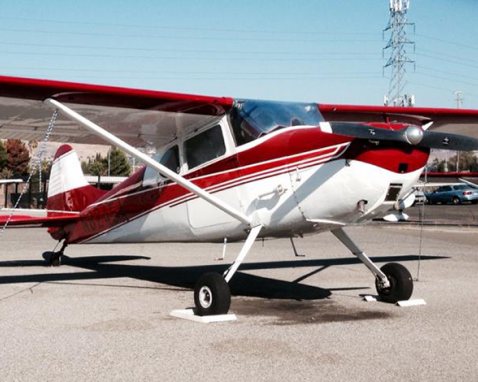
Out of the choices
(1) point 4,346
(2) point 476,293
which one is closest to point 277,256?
(2) point 476,293

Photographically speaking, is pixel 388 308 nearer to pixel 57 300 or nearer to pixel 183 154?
pixel 183 154

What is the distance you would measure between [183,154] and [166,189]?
23.5 inches

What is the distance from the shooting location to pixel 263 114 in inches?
275

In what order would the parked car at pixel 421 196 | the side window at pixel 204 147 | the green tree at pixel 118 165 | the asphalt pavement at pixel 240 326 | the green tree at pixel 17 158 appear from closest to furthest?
the asphalt pavement at pixel 240 326
the side window at pixel 204 147
the parked car at pixel 421 196
the green tree at pixel 17 158
the green tree at pixel 118 165

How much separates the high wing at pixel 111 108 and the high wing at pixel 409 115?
1.93m

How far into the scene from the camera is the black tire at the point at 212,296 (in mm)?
6531

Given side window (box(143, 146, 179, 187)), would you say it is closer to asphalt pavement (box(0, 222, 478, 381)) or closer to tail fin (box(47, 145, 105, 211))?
asphalt pavement (box(0, 222, 478, 381))

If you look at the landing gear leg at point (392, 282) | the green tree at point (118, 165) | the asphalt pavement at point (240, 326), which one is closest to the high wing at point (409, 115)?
the landing gear leg at point (392, 282)

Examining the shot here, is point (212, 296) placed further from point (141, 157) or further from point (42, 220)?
point (42, 220)

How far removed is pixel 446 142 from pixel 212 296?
2891 mm

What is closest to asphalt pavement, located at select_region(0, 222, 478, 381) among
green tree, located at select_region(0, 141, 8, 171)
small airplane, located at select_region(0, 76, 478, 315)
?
small airplane, located at select_region(0, 76, 478, 315)

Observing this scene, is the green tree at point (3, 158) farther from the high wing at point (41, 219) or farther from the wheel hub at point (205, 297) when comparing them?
the wheel hub at point (205, 297)

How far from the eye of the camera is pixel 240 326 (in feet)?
20.4

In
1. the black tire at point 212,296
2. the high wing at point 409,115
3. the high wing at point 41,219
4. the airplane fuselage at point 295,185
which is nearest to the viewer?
the airplane fuselage at point 295,185
